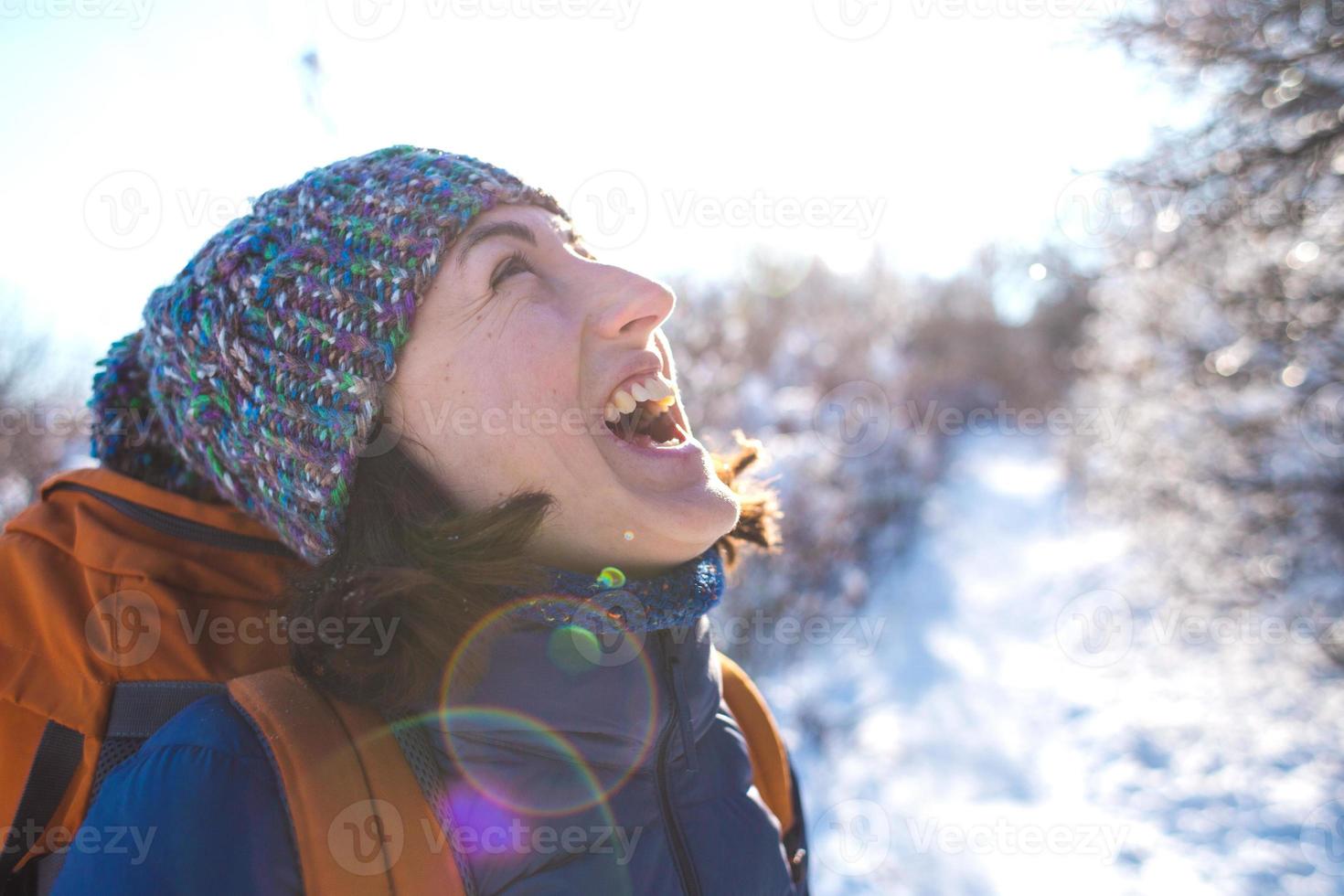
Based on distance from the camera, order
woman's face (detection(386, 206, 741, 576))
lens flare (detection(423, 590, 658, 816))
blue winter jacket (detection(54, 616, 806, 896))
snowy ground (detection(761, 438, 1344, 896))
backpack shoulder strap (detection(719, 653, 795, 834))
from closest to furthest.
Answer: blue winter jacket (detection(54, 616, 806, 896)) < lens flare (detection(423, 590, 658, 816)) < woman's face (detection(386, 206, 741, 576)) < backpack shoulder strap (detection(719, 653, 795, 834)) < snowy ground (detection(761, 438, 1344, 896))

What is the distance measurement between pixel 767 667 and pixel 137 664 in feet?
17.6

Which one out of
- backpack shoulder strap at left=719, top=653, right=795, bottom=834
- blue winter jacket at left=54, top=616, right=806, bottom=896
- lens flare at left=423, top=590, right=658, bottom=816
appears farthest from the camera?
backpack shoulder strap at left=719, top=653, right=795, bottom=834

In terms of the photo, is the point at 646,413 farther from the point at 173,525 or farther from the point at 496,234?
the point at 173,525

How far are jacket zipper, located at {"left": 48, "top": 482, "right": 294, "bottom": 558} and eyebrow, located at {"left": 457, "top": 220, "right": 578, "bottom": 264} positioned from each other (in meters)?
0.78

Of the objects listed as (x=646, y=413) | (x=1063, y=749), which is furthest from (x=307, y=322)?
(x=1063, y=749)

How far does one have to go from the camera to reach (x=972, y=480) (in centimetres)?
1427

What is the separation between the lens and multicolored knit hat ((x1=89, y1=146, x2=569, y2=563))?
1539 millimetres

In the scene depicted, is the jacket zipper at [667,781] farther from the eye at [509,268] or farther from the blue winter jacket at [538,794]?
the eye at [509,268]

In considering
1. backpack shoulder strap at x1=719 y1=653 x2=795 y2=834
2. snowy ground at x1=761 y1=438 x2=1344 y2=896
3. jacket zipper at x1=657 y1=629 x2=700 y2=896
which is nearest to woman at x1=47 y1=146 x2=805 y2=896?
jacket zipper at x1=657 y1=629 x2=700 y2=896

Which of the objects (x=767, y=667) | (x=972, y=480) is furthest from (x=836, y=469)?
(x=972, y=480)

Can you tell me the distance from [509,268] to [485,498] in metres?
0.48

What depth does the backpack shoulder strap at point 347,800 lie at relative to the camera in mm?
1129

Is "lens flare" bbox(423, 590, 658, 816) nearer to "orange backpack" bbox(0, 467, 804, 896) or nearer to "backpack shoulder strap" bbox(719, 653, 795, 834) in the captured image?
"orange backpack" bbox(0, 467, 804, 896)

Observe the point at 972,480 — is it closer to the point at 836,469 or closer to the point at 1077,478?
the point at 1077,478
